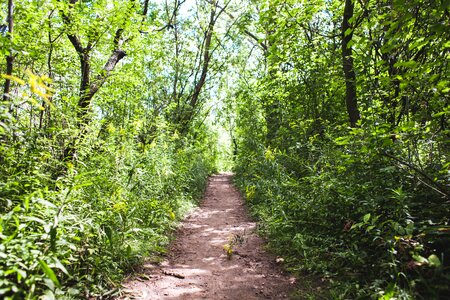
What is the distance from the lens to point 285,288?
11.6ft

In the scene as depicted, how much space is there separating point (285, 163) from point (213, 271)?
4434 mm

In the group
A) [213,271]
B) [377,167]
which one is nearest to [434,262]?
[377,167]

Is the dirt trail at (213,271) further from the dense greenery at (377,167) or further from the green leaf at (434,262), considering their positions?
the green leaf at (434,262)

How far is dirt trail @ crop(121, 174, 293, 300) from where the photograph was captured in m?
3.42

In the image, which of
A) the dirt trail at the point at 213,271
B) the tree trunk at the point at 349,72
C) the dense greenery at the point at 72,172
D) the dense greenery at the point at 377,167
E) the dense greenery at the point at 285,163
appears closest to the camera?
the dense greenery at the point at 72,172

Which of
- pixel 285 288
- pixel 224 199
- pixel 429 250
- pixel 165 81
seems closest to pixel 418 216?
pixel 429 250

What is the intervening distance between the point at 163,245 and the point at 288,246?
226 centimetres

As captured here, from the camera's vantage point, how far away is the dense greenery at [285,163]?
102 inches

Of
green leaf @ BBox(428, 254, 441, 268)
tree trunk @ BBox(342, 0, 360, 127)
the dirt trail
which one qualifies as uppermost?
tree trunk @ BBox(342, 0, 360, 127)

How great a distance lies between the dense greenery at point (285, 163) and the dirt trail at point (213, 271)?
298 millimetres

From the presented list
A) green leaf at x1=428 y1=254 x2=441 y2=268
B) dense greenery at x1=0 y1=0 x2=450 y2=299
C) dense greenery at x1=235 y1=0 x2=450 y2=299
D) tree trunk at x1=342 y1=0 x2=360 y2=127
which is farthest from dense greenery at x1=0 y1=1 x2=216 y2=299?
tree trunk at x1=342 y1=0 x2=360 y2=127

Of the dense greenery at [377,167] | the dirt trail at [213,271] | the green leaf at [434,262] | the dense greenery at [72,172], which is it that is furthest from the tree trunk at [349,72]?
the dense greenery at [72,172]

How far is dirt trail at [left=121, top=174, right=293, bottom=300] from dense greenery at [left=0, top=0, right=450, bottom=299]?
30 centimetres

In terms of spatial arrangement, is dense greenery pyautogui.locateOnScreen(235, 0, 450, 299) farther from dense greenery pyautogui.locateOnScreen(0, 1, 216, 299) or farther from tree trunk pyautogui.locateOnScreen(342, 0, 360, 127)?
dense greenery pyautogui.locateOnScreen(0, 1, 216, 299)
